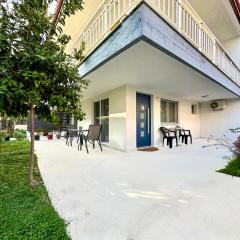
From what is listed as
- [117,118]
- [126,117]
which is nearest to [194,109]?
[117,118]

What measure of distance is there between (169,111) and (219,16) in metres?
4.68

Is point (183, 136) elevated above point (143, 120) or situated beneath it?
situated beneath

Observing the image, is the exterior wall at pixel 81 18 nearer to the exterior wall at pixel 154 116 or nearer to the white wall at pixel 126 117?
the white wall at pixel 126 117

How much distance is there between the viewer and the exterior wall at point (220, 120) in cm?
1074

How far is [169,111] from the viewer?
31.2 feet

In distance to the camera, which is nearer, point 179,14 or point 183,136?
point 179,14

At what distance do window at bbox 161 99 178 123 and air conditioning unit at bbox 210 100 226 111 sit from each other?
304cm

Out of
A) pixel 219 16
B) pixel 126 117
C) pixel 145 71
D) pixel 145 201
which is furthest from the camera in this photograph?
pixel 219 16

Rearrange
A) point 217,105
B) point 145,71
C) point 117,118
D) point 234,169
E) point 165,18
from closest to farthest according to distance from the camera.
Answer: point 165,18 < point 234,169 < point 145,71 < point 117,118 < point 217,105

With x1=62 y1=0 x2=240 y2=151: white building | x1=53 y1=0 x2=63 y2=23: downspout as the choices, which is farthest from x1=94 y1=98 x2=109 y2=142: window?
x1=53 y1=0 x2=63 y2=23: downspout

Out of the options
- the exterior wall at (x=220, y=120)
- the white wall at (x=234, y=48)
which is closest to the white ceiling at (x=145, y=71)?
the exterior wall at (x=220, y=120)

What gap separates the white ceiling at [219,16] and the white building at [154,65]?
4 centimetres

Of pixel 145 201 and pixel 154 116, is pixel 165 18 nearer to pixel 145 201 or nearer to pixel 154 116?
pixel 145 201

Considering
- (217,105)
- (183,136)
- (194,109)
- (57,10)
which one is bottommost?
(183,136)
